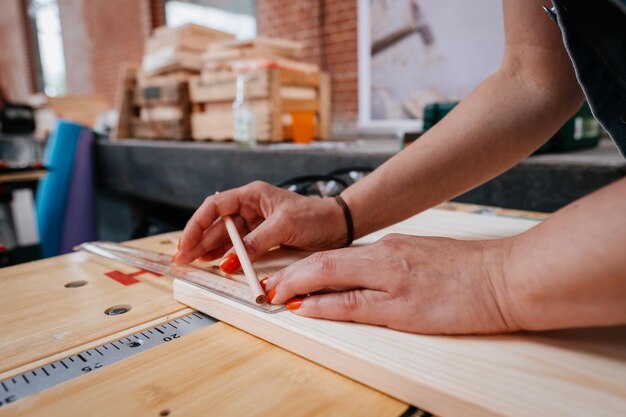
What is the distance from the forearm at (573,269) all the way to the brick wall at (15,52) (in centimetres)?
904

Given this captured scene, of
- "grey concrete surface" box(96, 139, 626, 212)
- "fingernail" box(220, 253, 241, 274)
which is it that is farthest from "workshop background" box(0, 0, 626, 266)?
"fingernail" box(220, 253, 241, 274)

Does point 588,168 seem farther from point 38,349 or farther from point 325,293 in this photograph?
point 38,349

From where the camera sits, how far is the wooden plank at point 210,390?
0.35 meters

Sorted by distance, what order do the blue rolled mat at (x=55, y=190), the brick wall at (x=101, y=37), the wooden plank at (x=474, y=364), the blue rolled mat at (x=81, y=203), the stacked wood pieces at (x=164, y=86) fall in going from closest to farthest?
the wooden plank at (x=474, y=364), the blue rolled mat at (x=55, y=190), the blue rolled mat at (x=81, y=203), the stacked wood pieces at (x=164, y=86), the brick wall at (x=101, y=37)

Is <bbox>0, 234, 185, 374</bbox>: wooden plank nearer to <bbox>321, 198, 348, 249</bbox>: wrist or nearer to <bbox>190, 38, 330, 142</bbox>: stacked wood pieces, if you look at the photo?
<bbox>321, 198, 348, 249</bbox>: wrist

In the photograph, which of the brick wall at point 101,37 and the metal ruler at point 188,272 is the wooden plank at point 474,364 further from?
the brick wall at point 101,37

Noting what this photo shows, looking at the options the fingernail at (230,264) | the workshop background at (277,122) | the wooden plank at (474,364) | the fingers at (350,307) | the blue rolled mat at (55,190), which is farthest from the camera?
the blue rolled mat at (55,190)

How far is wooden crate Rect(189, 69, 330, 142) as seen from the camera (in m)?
2.21

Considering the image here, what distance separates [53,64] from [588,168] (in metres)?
8.47

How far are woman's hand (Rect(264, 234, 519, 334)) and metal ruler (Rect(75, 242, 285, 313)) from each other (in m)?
0.04

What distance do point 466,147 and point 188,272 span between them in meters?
0.47

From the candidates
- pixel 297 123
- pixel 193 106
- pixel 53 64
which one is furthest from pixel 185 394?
pixel 53 64

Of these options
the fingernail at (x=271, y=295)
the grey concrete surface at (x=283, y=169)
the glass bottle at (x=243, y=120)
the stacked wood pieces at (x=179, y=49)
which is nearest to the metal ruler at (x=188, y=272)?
the fingernail at (x=271, y=295)

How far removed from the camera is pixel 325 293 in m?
0.49
